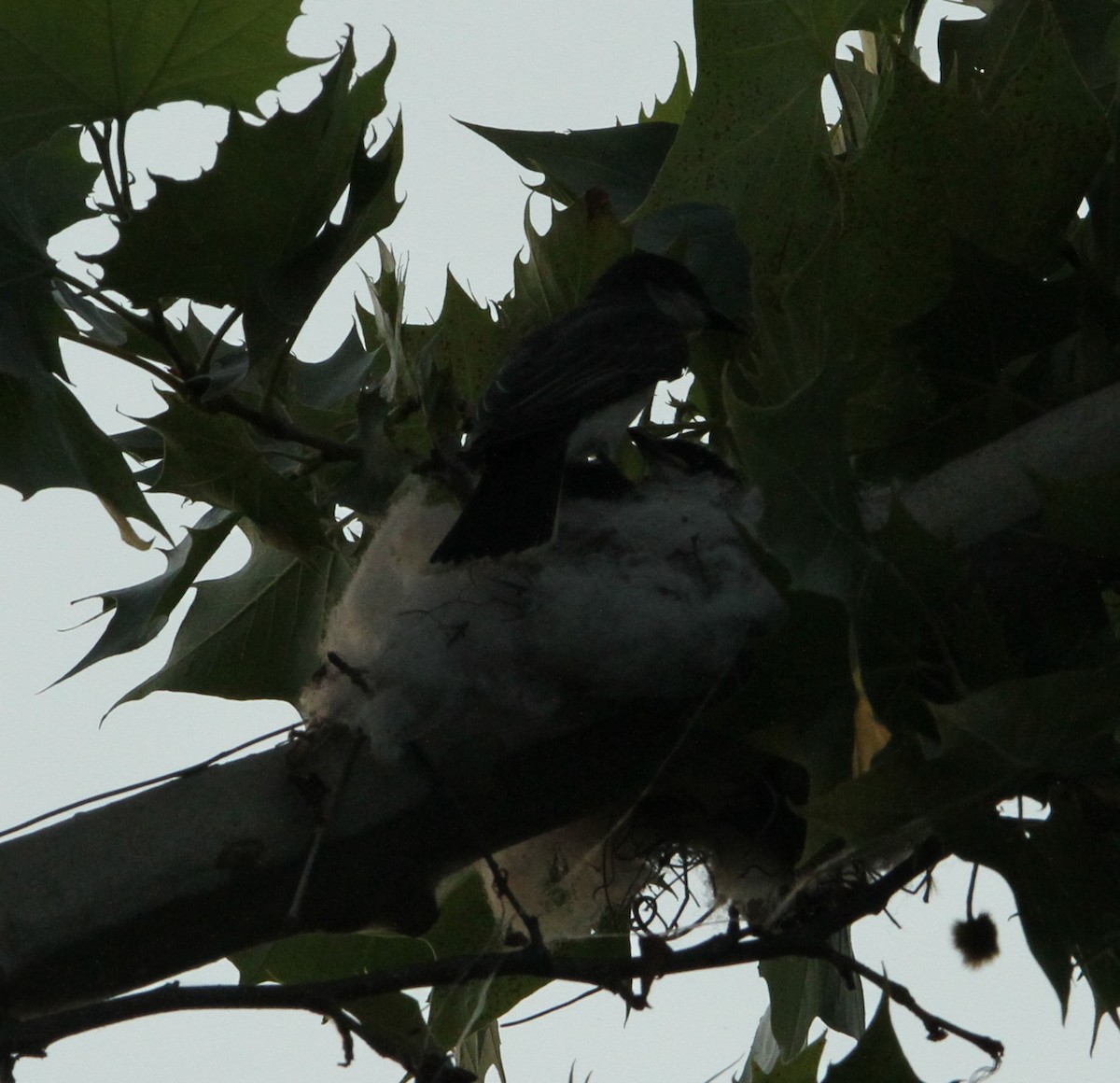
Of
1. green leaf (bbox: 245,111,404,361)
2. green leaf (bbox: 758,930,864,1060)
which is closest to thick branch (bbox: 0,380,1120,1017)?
green leaf (bbox: 245,111,404,361)

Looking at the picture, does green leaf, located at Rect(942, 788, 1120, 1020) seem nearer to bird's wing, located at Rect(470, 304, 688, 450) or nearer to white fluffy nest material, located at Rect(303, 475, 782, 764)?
white fluffy nest material, located at Rect(303, 475, 782, 764)

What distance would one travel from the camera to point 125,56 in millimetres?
1711

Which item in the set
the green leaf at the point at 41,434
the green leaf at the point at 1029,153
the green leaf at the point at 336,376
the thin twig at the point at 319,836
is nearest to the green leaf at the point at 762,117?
the green leaf at the point at 1029,153

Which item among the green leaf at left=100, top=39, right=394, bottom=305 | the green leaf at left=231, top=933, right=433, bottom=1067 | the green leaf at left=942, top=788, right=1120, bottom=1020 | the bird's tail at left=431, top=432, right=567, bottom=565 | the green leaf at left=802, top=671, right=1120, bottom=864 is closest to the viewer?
the green leaf at left=802, top=671, right=1120, bottom=864

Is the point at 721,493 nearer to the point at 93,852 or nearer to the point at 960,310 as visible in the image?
the point at 960,310

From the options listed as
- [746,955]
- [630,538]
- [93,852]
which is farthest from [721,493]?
[93,852]

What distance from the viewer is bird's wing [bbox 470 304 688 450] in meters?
2.00

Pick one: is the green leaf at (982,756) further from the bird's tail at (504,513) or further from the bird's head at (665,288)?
the bird's head at (665,288)

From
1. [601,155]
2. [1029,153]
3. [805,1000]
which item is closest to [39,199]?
[601,155]

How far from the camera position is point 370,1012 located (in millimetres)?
1508

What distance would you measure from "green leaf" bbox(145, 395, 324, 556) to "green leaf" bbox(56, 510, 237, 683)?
174 mm

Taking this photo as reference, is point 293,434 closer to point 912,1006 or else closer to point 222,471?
point 222,471

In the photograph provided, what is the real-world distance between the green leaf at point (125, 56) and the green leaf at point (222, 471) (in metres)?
0.36

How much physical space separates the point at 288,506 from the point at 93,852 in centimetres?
47
